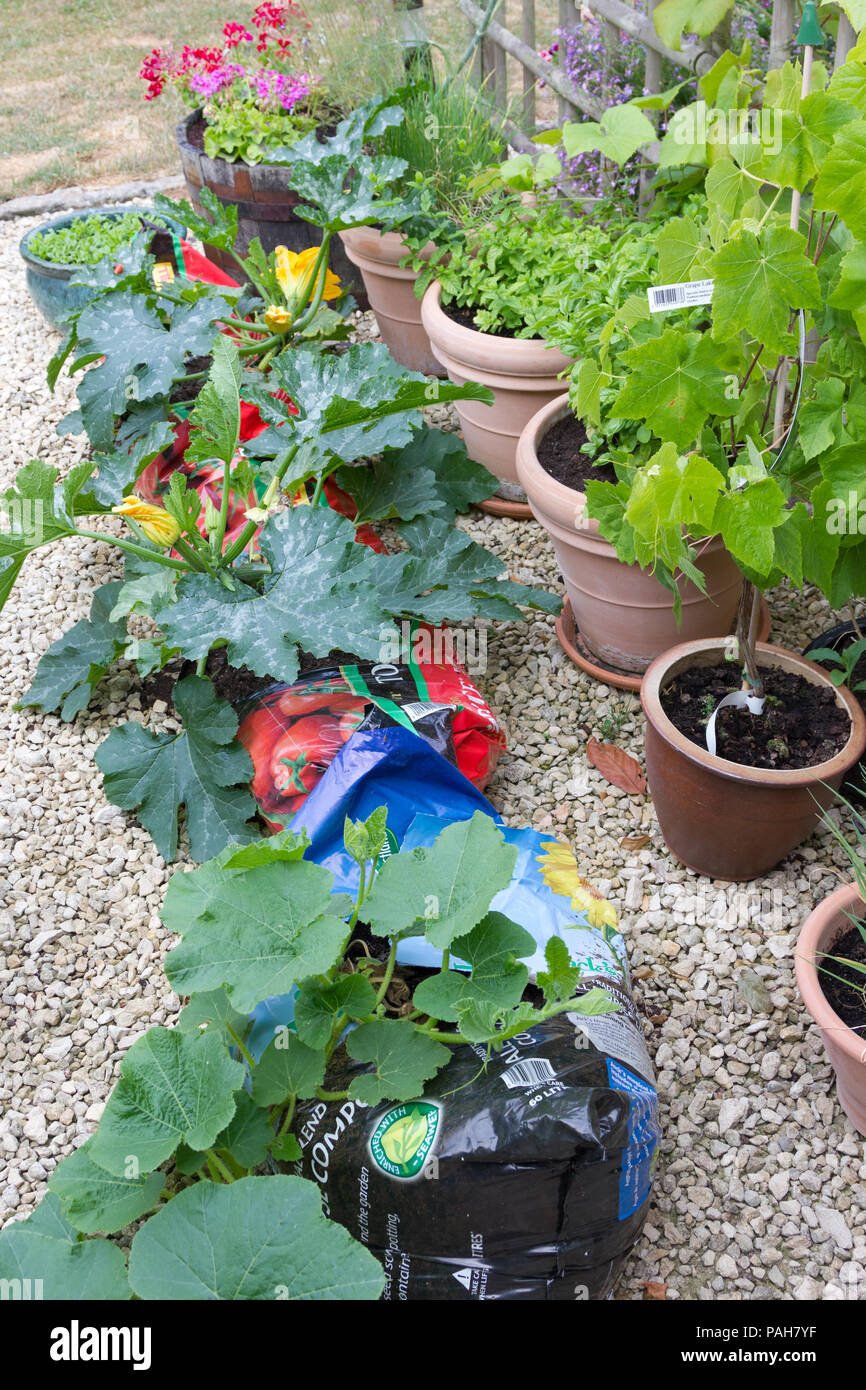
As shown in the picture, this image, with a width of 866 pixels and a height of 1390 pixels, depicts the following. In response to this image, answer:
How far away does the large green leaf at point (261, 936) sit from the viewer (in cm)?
128

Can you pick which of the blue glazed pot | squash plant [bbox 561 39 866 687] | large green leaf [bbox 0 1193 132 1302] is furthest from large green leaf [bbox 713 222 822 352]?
the blue glazed pot

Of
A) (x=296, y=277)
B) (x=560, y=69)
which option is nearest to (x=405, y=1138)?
(x=296, y=277)

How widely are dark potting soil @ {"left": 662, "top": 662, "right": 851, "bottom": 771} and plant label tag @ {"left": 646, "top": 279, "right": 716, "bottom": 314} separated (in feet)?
2.37

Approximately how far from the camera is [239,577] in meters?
2.17

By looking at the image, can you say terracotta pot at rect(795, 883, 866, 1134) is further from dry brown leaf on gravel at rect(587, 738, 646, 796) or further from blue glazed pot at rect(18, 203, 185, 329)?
blue glazed pot at rect(18, 203, 185, 329)

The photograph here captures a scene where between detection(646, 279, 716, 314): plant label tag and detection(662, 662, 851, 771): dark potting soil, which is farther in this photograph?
detection(662, 662, 851, 771): dark potting soil

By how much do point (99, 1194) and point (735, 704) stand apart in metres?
1.30

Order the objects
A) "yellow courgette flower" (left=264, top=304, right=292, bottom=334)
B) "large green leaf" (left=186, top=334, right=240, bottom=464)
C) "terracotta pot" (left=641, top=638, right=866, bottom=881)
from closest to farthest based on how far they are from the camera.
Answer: "terracotta pot" (left=641, top=638, right=866, bottom=881) < "large green leaf" (left=186, top=334, right=240, bottom=464) < "yellow courgette flower" (left=264, top=304, right=292, bottom=334)

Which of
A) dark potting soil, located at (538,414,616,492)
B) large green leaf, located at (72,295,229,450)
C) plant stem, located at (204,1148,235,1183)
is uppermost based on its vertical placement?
large green leaf, located at (72,295,229,450)

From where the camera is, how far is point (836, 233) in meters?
1.52

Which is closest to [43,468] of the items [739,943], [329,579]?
[329,579]

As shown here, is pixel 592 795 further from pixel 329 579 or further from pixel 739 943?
pixel 329 579

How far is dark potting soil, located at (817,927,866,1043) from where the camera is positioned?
5.09ft

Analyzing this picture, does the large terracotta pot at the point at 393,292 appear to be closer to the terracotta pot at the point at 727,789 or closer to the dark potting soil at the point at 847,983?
the terracotta pot at the point at 727,789
